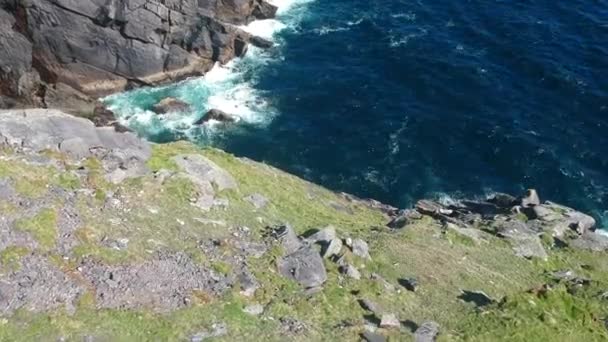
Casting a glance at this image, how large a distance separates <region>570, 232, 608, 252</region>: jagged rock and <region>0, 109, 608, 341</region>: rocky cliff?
27 centimetres

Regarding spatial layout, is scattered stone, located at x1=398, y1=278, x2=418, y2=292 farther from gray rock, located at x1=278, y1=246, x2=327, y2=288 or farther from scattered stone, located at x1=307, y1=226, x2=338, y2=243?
gray rock, located at x1=278, y1=246, x2=327, y2=288

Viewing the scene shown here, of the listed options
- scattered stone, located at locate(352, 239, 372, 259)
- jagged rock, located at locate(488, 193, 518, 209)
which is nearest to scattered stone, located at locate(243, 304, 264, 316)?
scattered stone, located at locate(352, 239, 372, 259)

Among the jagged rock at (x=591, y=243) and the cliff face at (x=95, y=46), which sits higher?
the jagged rock at (x=591, y=243)

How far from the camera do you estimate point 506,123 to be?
77.1 meters

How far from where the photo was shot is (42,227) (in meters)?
34.9

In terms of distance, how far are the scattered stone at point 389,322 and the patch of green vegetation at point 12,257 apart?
1600cm

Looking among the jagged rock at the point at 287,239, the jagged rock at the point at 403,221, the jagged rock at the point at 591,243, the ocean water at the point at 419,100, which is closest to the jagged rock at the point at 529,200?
the jagged rock at the point at 591,243

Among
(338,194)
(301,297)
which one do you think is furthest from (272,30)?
(301,297)

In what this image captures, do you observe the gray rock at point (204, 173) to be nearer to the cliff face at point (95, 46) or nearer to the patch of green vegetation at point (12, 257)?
the patch of green vegetation at point (12, 257)

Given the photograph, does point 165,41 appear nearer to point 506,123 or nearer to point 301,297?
point 506,123

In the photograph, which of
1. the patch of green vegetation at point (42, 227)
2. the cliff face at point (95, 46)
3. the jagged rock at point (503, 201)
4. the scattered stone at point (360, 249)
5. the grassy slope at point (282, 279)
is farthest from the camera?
the cliff face at point (95, 46)

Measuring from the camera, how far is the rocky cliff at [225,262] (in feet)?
107

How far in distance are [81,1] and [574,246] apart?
51.8 m

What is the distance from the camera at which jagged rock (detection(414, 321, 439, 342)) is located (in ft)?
113
